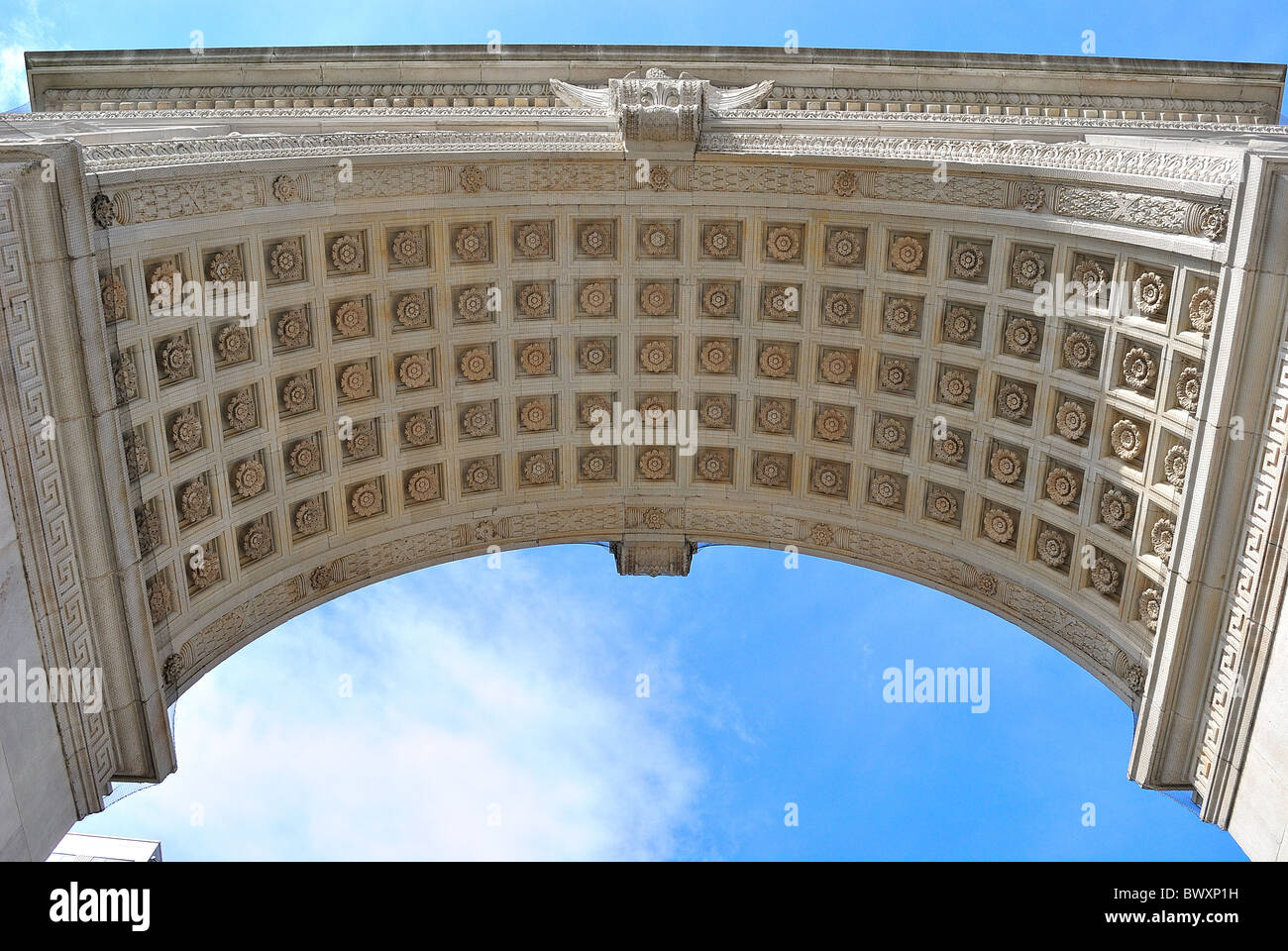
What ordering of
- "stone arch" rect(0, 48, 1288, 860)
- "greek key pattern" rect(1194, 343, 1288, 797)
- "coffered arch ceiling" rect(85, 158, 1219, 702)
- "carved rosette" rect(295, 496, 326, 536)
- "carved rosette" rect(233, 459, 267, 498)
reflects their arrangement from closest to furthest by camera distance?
1. "greek key pattern" rect(1194, 343, 1288, 797)
2. "stone arch" rect(0, 48, 1288, 860)
3. "coffered arch ceiling" rect(85, 158, 1219, 702)
4. "carved rosette" rect(233, 459, 267, 498)
5. "carved rosette" rect(295, 496, 326, 536)

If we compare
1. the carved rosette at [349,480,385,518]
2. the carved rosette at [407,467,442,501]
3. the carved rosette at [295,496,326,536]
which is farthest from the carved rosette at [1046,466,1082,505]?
the carved rosette at [295,496,326,536]

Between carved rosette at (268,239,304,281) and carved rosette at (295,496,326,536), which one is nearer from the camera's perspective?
carved rosette at (268,239,304,281)

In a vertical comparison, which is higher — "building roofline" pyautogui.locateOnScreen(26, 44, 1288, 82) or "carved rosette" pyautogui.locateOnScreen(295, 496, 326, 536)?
"building roofline" pyautogui.locateOnScreen(26, 44, 1288, 82)

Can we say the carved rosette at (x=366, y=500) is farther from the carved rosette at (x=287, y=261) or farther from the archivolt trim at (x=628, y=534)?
the carved rosette at (x=287, y=261)

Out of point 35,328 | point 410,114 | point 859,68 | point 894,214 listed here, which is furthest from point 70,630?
point 859,68

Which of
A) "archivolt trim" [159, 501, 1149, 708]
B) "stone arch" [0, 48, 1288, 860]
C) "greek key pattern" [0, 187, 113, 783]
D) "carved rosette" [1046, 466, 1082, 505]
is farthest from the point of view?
"carved rosette" [1046, 466, 1082, 505]

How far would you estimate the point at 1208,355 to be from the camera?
19.6 metres

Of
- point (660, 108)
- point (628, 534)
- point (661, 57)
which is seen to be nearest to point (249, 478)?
point (628, 534)

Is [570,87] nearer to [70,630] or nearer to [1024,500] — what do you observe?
[1024,500]

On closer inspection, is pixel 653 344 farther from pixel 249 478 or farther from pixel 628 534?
pixel 249 478

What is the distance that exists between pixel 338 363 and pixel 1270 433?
64.4 ft

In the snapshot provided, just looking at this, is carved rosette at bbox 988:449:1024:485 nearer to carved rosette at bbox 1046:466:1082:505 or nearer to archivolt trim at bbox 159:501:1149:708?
carved rosette at bbox 1046:466:1082:505

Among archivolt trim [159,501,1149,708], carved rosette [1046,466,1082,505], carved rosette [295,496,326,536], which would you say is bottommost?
archivolt trim [159,501,1149,708]

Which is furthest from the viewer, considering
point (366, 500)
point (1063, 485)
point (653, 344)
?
point (653, 344)
